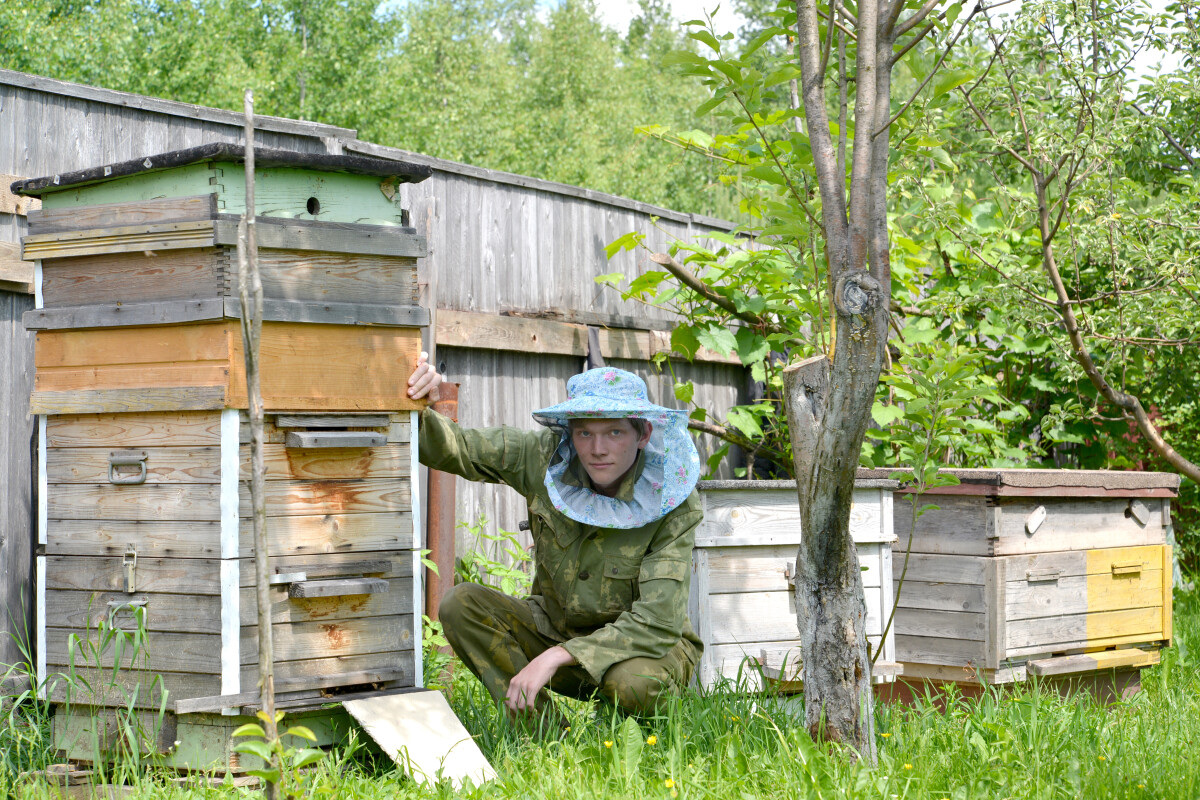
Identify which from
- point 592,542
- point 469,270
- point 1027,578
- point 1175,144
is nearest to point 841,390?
point 592,542

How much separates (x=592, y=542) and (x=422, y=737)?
3.04ft

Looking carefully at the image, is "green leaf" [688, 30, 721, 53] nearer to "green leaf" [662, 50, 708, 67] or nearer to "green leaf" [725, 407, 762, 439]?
"green leaf" [662, 50, 708, 67]

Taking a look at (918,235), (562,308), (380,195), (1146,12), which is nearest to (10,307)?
Answer: (380,195)

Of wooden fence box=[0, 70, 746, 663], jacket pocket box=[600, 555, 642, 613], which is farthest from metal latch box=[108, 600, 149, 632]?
jacket pocket box=[600, 555, 642, 613]

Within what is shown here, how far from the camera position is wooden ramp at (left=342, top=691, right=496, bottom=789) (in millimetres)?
3146

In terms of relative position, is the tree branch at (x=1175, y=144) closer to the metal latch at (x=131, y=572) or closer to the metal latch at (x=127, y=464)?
the metal latch at (x=127, y=464)

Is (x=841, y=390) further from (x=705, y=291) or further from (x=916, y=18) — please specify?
(x=705, y=291)

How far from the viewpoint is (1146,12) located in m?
5.67

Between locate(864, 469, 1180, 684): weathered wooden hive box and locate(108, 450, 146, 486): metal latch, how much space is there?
295 cm

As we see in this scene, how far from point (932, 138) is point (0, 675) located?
4.46 m

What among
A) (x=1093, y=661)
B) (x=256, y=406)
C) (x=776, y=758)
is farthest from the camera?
(x=1093, y=661)

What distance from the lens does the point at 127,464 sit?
3.33 metres

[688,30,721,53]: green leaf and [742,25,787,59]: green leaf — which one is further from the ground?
[688,30,721,53]: green leaf

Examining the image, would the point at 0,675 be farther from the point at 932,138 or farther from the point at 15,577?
the point at 932,138
